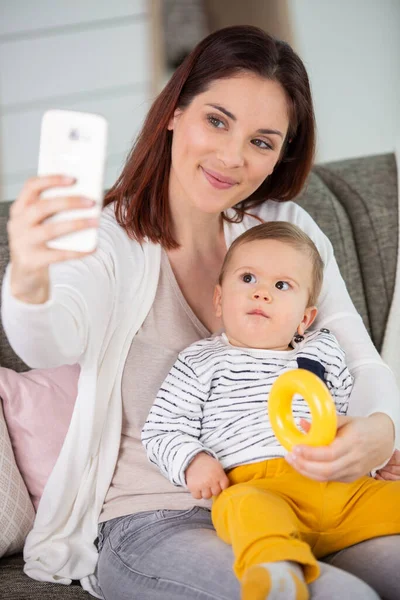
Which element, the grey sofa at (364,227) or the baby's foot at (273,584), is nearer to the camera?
the baby's foot at (273,584)

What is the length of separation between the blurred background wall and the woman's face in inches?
88.2

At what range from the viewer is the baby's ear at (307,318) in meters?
1.63

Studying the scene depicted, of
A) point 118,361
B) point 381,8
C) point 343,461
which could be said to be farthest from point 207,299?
point 381,8

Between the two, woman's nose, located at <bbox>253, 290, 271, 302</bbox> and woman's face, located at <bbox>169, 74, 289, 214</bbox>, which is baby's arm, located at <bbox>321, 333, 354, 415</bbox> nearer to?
woman's nose, located at <bbox>253, 290, 271, 302</bbox>

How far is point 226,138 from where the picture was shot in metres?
1.63

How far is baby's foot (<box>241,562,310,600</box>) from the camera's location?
1138mm

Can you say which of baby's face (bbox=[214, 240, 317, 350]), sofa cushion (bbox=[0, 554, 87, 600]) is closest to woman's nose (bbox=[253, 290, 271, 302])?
baby's face (bbox=[214, 240, 317, 350])

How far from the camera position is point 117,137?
163 inches

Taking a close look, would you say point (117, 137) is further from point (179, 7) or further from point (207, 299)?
point (207, 299)

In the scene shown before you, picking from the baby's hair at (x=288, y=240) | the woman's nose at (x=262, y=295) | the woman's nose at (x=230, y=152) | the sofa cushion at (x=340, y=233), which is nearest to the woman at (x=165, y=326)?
the woman's nose at (x=230, y=152)

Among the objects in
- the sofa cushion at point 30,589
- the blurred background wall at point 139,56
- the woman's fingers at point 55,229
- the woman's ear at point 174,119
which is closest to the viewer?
the woman's fingers at point 55,229

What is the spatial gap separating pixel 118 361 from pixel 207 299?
285 mm

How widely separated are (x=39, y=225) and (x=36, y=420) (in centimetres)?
72

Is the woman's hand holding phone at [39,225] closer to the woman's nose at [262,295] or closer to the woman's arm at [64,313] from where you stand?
the woman's arm at [64,313]
